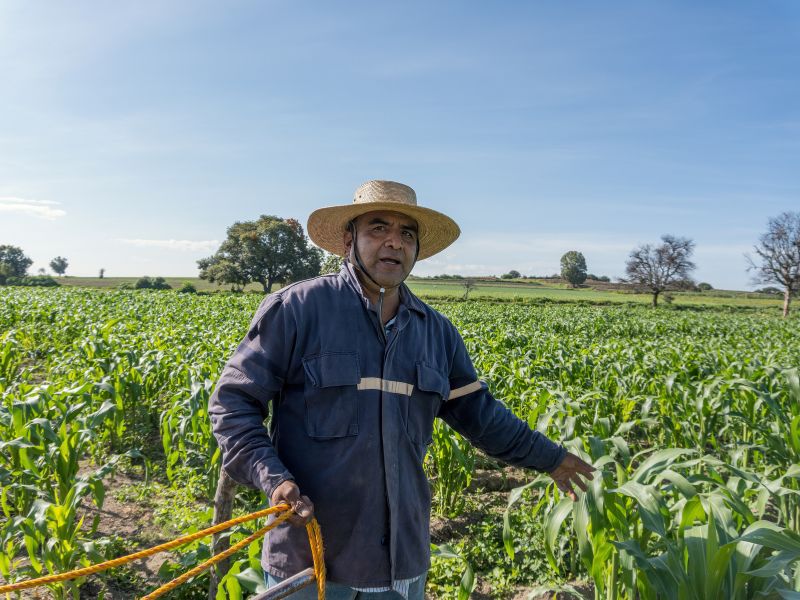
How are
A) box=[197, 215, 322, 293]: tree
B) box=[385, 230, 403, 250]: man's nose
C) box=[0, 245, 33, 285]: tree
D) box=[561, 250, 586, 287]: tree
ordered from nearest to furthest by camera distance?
box=[385, 230, 403, 250]: man's nose → box=[197, 215, 322, 293]: tree → box=[561, 250, 586, 287]: tree → box=[0, 245, 33, 285]: tree

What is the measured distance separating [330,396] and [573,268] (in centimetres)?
9314

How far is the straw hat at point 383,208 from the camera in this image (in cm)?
208

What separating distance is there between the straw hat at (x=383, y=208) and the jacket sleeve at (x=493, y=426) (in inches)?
22.4

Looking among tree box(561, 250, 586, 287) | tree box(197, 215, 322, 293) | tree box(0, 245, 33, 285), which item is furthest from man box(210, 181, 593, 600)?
tree box(0, 245, 33, 285)

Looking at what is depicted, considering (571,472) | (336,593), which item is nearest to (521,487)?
(571,472)

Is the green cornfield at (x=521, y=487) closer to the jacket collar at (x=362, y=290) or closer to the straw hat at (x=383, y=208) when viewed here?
the jacket collar at (x=362, y=290)

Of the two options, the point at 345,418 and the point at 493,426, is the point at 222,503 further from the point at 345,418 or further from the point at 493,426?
the point at 493,426

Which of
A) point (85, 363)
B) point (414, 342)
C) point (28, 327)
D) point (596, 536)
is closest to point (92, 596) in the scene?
point (414, 342)

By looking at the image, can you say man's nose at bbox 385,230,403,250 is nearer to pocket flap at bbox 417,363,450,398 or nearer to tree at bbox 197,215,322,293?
pocket flap at bbox 417,363,450,398

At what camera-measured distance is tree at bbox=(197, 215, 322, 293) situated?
180 feet

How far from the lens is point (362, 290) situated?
77.4 inches

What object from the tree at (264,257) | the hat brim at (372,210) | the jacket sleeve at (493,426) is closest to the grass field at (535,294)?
the tree at (264,257)

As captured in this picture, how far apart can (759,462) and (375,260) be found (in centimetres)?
487

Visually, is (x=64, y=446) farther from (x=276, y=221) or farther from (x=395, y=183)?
(x=276, y=221)
